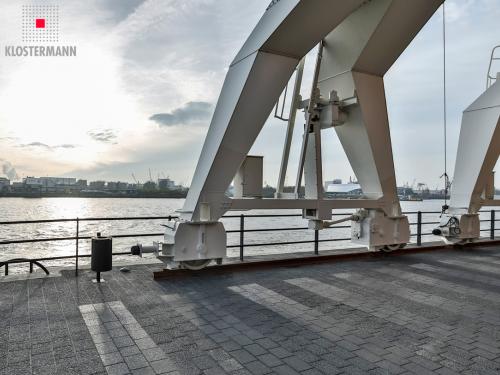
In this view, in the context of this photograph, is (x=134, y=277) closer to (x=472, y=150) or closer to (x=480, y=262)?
(x=480, y=262)

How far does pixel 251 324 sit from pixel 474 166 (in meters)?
8.24

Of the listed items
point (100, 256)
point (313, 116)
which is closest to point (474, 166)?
point (313, 116)

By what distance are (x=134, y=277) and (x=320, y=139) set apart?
4074 mm

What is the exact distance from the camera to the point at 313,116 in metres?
7.20

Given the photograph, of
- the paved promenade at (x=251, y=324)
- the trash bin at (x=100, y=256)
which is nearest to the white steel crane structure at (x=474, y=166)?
the paved promenade at (x=251, y=324)

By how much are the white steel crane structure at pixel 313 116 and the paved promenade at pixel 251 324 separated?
115cm

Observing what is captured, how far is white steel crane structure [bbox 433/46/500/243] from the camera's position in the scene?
9406 mm

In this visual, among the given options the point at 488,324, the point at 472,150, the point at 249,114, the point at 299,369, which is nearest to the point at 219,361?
the point at 299,369

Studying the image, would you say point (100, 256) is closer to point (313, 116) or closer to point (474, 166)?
point (313, 116)

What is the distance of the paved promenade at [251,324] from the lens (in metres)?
3.02

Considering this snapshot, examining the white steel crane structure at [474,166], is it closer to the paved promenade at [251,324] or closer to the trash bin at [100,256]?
the paved promenade at [251,324]

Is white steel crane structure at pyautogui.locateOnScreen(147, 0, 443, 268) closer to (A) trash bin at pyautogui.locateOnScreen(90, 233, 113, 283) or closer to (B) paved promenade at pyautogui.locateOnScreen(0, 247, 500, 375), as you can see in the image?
(A) trash bin at pyautogui.locateOnScreen(90, 233, 113, 283)

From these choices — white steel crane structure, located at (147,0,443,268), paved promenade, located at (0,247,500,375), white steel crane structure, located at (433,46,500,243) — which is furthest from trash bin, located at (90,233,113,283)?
white steel crane structure, located at (433,46,500,243)

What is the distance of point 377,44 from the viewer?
7.22 metres
